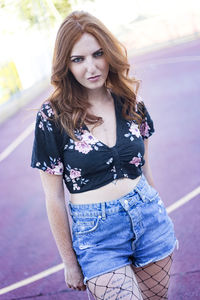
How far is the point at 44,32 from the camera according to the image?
17.6 meters

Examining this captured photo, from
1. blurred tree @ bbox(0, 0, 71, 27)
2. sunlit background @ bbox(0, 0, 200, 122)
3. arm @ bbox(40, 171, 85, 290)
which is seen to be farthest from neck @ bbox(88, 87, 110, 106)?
blurred tree @ bbox(0, 0, 71, 27)

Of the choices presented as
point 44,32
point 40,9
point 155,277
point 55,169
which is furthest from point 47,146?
point 44,32

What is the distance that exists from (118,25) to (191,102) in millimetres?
18389

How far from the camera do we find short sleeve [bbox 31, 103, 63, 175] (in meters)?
2.10

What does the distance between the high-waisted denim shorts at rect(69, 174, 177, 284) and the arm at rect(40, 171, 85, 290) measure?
4 cm

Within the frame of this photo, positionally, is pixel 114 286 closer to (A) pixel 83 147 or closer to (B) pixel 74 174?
(B) pixel 74 174

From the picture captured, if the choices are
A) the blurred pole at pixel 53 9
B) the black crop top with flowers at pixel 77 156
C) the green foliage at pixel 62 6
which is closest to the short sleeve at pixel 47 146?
the black crop top with flowers at pixel 77 156

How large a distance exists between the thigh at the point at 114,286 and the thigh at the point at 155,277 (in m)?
0.29

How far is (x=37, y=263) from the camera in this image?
4324mm

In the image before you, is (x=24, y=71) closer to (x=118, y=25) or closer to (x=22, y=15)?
(x=22, y=15)

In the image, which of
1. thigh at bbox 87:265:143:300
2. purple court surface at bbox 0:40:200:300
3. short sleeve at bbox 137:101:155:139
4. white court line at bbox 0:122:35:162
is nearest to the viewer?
thigh at bbox 87:265:143:300

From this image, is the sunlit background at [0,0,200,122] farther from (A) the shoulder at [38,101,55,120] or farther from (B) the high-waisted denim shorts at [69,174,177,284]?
(B) the high-waisted denim shorts at [69,174,177,284]

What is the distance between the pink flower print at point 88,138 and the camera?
214 centimetres

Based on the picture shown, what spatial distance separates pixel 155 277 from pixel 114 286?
16.8 inches
